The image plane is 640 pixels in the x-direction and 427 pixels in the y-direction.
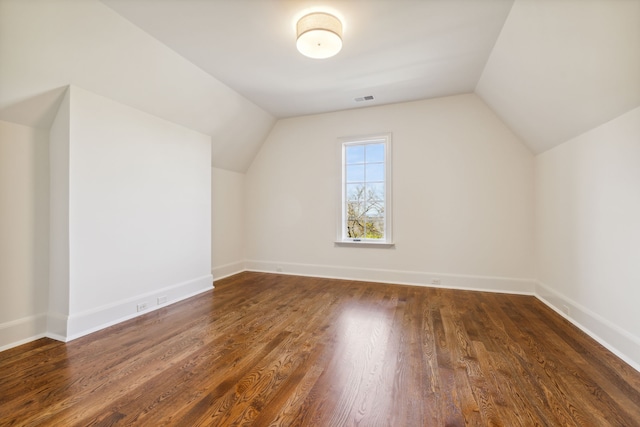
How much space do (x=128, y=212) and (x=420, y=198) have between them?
3.87 m

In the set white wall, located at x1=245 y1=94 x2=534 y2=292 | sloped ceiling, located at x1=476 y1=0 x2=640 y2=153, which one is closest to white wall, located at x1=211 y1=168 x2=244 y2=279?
white wall, located at x1=245 y1=94 x2=534 y2=292

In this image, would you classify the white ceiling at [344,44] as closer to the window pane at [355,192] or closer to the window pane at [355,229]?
Result: the window pane at [355,192]

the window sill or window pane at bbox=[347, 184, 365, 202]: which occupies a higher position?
window pane at bbox=[347, 184, 365, 202]

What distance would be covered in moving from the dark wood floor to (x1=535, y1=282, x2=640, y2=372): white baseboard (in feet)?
0.32

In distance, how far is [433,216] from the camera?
4.27 meters

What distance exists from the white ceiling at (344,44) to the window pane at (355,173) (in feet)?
3.78

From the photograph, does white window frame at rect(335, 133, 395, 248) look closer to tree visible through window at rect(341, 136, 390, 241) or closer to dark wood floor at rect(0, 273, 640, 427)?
tree visible through window at rect(341, 136, 390, 241)

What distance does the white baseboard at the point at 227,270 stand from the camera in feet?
15.4

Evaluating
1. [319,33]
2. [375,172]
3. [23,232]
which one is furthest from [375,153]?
[23,232]

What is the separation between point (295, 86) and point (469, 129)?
102 inches

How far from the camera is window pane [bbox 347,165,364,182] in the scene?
479cm

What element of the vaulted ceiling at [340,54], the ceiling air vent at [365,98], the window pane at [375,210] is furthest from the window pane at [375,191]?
the vaulted ceiling at [340,54]

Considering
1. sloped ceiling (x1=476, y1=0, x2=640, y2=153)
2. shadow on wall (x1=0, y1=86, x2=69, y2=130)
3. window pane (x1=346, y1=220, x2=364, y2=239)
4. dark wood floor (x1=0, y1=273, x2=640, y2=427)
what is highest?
sloped ceiling (x1=476, y1=0, x2=640, y2=153)

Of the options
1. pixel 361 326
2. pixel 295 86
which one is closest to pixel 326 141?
pixel 295 86
